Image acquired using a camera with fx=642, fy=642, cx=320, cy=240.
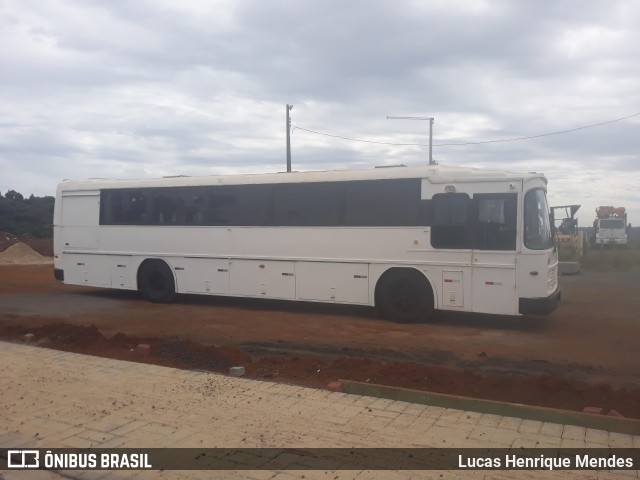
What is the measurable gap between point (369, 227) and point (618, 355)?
17.5 ft

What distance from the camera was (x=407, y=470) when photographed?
5.07 meters

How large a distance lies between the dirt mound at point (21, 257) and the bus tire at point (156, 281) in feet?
62.7

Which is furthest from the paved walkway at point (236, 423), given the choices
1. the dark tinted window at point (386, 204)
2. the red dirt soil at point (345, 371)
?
the dark tinted window at point (386, 204)

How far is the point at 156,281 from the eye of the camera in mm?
16172

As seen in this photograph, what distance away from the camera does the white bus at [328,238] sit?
12.0 meters

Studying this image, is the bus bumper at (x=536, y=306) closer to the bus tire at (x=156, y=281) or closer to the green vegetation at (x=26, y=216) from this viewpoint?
the bus tire at (x=156, y=281)

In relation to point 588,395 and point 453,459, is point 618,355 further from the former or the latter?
point 453,459

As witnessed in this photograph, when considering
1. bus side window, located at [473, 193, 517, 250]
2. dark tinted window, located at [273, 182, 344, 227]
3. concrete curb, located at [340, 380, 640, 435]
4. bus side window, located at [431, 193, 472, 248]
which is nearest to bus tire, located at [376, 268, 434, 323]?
bus side window, located at [431, 193, 472, 248]

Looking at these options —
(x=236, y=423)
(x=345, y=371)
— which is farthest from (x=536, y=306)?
(x=236, y=423)

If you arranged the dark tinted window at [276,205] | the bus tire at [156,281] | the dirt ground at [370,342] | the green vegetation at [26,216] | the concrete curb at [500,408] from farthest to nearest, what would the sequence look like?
the green vegetation at [26,216] → the bus tire at [156,281] → the dark tinted window at [276,205] → the dirt ground at [370,342] → the concrete curb at [500,408]

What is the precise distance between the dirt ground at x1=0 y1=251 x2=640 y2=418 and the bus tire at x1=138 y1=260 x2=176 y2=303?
1.07ft

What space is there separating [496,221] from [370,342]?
11.2 feet

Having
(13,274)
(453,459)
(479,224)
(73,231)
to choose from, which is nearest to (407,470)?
(453,459)

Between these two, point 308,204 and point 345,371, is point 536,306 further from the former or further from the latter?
point 308,204
